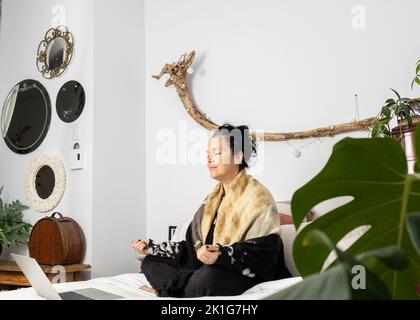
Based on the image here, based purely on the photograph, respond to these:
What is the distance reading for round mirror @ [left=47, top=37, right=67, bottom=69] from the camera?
3.31 metres

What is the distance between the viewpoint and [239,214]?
6.20 feet

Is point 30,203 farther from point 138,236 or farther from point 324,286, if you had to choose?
point 324,286

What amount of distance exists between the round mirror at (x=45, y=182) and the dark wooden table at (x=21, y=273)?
583 millimetres

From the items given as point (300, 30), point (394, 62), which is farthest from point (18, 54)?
point (394, 62)

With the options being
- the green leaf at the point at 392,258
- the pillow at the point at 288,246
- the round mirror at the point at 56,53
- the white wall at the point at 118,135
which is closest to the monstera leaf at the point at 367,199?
the green leaf at the point at 392,258

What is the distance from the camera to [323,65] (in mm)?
2584

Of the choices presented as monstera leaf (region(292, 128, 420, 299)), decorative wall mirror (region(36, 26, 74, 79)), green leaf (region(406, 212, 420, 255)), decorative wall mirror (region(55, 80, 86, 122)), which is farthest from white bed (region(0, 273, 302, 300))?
decorative wall mirror (region(36, 26, 74, 79))

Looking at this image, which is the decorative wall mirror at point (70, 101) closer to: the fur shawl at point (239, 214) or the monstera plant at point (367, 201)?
the fur shawl at point (239, 214)

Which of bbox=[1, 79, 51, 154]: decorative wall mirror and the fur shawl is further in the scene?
bbox=[1, 79, 51, 154]: decorative wall mirror

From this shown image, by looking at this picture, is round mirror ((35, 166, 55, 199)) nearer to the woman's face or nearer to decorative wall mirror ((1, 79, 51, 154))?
→ decorative wall mirror ((1, 79, 51, 154))

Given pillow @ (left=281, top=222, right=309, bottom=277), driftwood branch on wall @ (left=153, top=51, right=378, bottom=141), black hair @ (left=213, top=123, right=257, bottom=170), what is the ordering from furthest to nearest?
driftwood branch on wall @ (left=153, top=51, right=378, bottom=141)
black hair @ (left=213, top=123, right=257, bottom=170)
pillow @ (left=281, top=222, right=309, bottom=277)

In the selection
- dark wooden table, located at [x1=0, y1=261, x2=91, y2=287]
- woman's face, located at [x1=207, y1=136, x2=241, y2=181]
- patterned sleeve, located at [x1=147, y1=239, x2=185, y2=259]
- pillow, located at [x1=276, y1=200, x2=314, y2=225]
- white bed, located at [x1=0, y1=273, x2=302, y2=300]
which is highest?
woman's face, located at [x1=207, y1=136, x2=241, y2=181]

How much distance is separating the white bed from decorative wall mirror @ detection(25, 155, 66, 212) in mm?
1172

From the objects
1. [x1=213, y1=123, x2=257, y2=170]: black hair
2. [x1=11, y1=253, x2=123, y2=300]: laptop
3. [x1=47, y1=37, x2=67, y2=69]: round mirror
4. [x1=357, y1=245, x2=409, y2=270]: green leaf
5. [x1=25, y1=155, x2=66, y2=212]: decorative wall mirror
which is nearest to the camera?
[x1=357, y1=245, x2=409, y2=270]: green leaf
